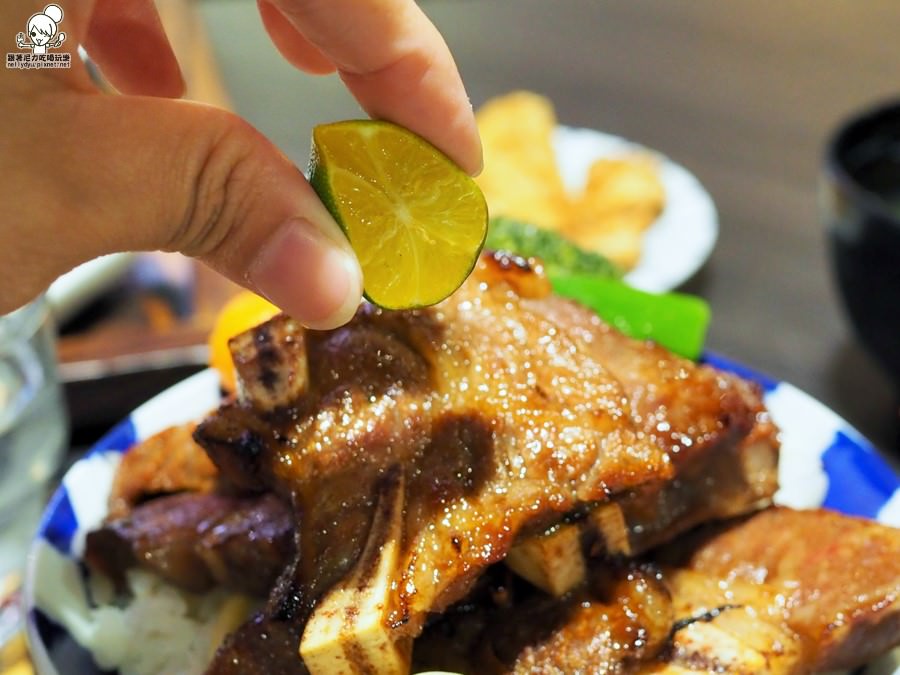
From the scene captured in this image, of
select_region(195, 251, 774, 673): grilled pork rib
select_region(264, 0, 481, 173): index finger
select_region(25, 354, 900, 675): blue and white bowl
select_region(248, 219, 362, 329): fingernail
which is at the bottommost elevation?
select_region(25, 354, 900, 675): blue and white bowl

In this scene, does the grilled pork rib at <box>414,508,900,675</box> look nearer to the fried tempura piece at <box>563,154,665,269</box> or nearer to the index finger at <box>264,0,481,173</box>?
the index finger at <box>264,0,481,173</box>

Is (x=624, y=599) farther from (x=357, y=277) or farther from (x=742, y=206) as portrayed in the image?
(x=742, y=206)

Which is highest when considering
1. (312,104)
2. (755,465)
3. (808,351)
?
(755,465)

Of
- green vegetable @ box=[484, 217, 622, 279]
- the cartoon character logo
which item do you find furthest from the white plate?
the cartoon character logo

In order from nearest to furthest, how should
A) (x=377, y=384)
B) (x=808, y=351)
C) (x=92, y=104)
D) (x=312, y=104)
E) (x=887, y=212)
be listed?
(x=92, y=104) → (x=377, y=384) → (x=887, y=212) → (x=808, y=351) → (x=312, y=104)

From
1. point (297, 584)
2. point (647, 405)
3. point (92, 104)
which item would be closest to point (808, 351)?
point (647, 405)

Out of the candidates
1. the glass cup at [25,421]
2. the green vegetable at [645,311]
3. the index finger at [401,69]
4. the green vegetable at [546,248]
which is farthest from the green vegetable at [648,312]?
the glass cup at [25,421]
